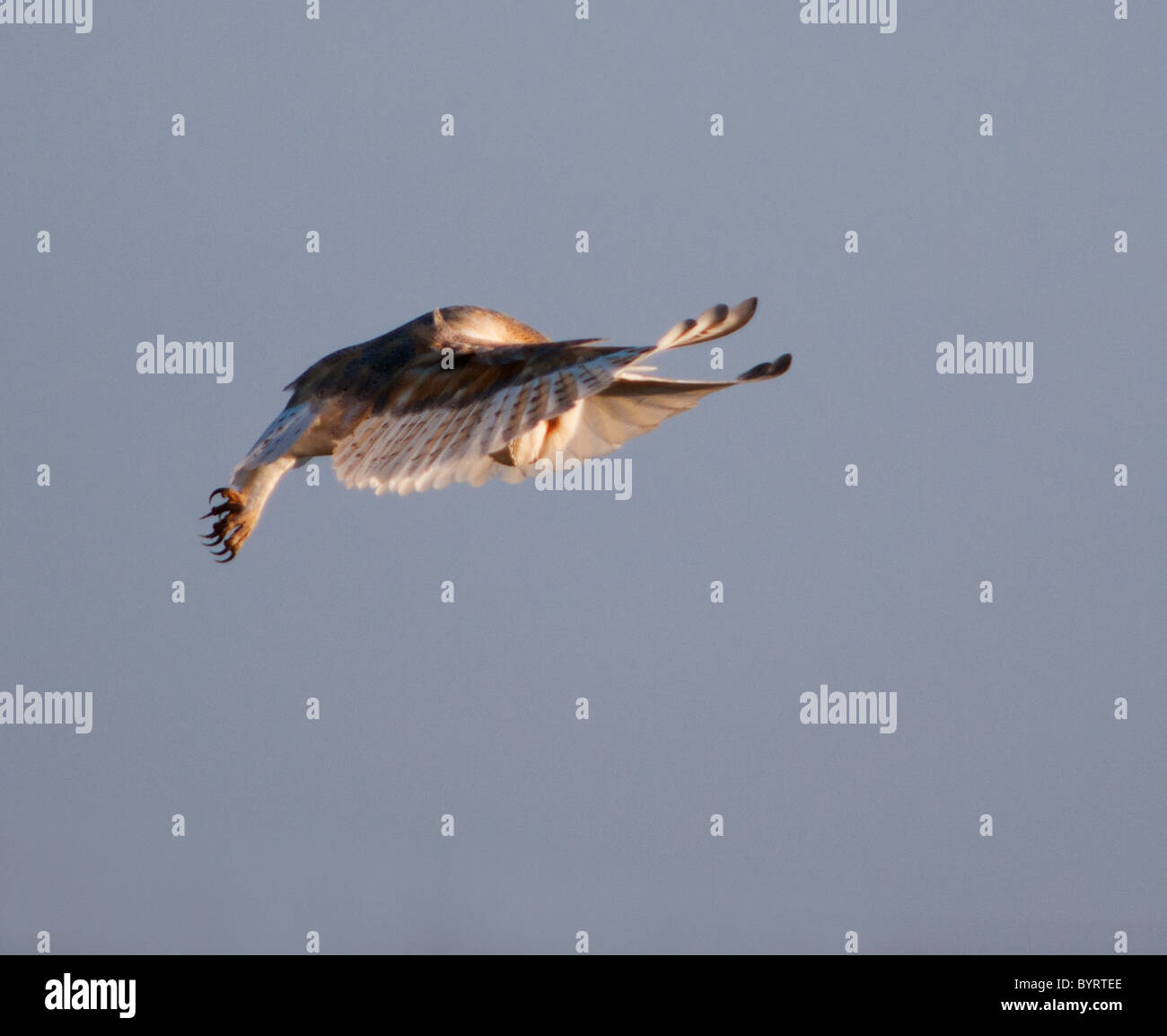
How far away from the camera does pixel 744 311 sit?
24.0 ft

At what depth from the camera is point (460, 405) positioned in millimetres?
7957

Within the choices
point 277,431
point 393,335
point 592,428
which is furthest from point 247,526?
point 592,428

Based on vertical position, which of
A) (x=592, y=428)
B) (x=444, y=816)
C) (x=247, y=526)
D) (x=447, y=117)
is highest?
(x=447, y=117)

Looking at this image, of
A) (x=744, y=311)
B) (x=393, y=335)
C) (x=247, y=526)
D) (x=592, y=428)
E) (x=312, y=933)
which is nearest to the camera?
(x=744, y=311)

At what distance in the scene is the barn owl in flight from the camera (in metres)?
7.40

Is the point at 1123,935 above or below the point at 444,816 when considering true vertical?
below

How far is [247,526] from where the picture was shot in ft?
26.5

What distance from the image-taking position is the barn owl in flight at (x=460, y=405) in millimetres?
7402

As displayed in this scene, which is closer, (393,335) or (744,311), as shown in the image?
(744,311)

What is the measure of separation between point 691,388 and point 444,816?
23.2ft

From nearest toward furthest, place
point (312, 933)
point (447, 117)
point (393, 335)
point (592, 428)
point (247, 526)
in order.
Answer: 1. point (247, 526)
2. point (393, 335)
3. point (592, 428)
4. point (447, 117)
5. point (312, 933)

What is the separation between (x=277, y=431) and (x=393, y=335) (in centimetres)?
72

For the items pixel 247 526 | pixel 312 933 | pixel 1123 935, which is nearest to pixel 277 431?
pixel 247 526

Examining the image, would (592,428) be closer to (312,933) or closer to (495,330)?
(495,330)
